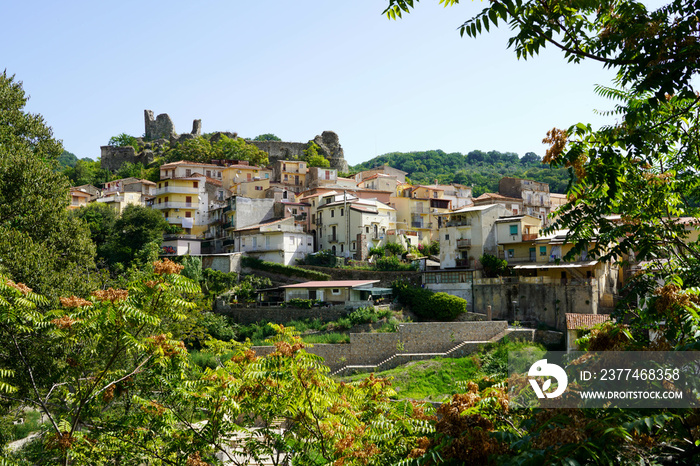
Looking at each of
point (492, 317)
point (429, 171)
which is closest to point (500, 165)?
point (429, 171)

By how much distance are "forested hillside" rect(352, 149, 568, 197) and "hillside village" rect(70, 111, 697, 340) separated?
38.0 metres

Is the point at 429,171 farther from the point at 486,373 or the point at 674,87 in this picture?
the point at 674,87

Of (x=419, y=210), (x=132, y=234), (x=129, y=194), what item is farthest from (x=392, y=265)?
(x=129, y=194)

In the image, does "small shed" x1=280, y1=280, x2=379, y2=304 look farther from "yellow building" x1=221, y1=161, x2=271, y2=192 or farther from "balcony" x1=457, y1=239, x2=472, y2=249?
"yellow building" x1=221, y1=161, x2=271, y2=192

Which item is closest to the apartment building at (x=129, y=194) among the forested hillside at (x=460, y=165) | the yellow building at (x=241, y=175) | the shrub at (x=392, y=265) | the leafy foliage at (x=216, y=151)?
the yellow building at (x=241, y=175)

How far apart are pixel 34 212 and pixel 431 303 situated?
28563mm

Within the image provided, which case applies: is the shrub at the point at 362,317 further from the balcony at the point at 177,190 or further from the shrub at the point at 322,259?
the balcony at the point at 177,190

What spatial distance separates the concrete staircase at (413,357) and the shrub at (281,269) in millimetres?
12690

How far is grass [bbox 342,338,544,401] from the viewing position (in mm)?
32594

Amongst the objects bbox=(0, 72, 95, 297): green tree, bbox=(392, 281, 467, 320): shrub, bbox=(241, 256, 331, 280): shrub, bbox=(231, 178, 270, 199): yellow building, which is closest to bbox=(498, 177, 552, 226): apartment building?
bbox=(231, 178, 270, 199): yellow building

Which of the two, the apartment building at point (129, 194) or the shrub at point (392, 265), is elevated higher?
the apartment building at point (129, 194)

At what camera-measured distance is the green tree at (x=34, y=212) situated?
57.9 ft

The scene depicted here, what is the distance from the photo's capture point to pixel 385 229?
2165 inches

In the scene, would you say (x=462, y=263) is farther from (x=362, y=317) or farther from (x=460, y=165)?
(x=460, y=165)
